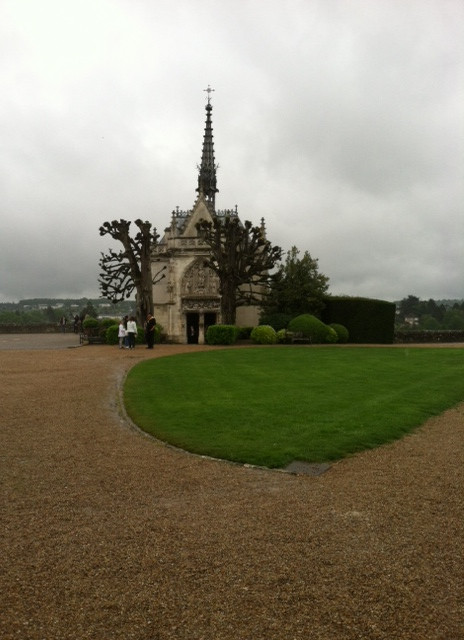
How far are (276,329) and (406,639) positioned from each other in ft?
105

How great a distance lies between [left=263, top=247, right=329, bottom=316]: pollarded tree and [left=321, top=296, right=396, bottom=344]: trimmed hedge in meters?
1.51

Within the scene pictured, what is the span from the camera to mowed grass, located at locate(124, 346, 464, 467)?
7.81 metres

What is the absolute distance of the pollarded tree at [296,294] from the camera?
36.3 metres

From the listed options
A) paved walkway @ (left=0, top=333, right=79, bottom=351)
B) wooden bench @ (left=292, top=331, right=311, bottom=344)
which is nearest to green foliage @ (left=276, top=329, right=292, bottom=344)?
wooden bench @ (left=292, top=331, right=311, bottom=344)

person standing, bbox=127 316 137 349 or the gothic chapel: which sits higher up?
the gothic chapel

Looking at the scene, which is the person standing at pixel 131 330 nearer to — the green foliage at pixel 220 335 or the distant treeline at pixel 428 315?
the green foliage at pixel 220 335

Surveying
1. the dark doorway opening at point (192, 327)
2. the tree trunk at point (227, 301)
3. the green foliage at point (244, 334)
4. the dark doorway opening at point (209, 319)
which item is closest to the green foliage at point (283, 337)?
the tree trunk at point (227, 301)

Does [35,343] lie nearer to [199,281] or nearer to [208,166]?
[199,281]

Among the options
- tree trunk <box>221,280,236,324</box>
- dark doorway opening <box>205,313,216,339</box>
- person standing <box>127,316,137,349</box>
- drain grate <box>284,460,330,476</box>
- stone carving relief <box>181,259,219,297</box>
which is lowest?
drain grate <box>284,460,330,476</box>

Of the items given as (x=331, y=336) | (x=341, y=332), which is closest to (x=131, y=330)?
(x=331, y=336)

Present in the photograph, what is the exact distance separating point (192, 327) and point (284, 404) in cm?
2895

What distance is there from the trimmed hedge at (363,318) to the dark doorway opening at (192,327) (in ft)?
37.4

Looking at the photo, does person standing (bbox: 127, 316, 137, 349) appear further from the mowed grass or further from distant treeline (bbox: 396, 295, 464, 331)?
distant treeline (bbox: 396, 295, 464, 331)

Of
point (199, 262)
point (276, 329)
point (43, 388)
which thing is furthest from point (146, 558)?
point (199, 262)
